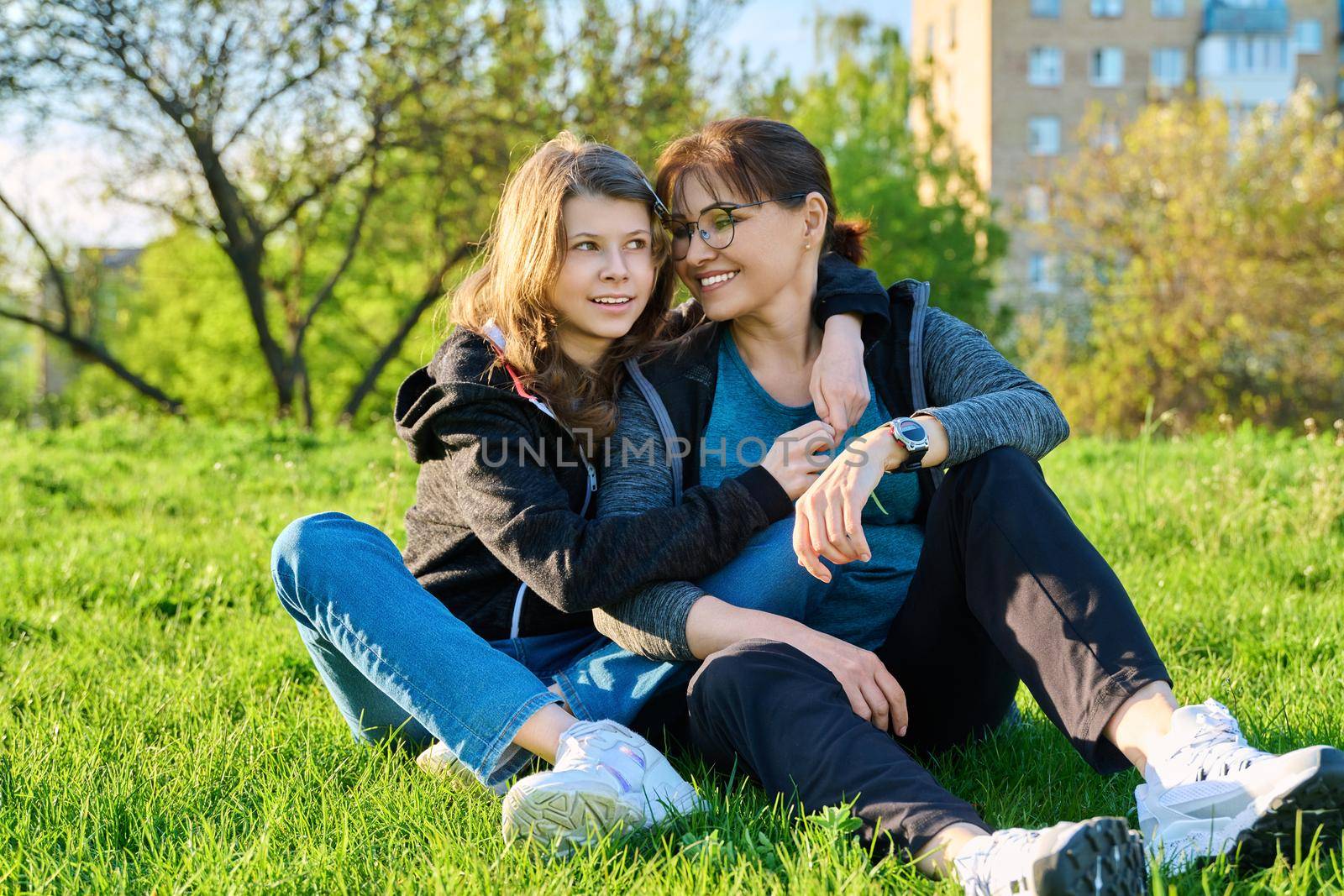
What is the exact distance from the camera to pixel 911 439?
8.11ft

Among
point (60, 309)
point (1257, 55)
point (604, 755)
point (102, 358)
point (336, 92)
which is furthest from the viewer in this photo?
point (1257, 55)

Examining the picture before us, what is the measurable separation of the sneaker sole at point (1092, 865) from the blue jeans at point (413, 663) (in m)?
1.04

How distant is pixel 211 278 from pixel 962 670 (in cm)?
2970

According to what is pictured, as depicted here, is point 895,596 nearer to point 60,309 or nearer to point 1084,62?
point 60,309

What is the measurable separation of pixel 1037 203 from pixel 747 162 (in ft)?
92.7

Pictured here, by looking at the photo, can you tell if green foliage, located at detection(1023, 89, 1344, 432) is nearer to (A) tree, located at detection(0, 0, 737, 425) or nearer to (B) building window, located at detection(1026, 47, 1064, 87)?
(A) tree, located at detection(0, 0, 737, 425)

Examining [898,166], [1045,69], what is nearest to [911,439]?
[898,166]

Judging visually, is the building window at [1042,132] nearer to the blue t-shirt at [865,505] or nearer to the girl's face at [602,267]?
the blue t-shirt at [865,505]

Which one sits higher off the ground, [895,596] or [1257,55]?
[1257,55]

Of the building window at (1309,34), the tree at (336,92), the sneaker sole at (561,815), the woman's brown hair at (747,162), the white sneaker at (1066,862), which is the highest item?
the building window at (1309,34)

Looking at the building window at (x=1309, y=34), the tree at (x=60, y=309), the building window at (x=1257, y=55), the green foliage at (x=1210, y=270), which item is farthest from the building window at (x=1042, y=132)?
the tree at (x=60, y=309)

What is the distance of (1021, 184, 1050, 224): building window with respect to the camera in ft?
62.1

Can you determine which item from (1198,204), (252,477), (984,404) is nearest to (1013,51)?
(1198,204)

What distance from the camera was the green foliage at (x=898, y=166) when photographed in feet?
92.2
